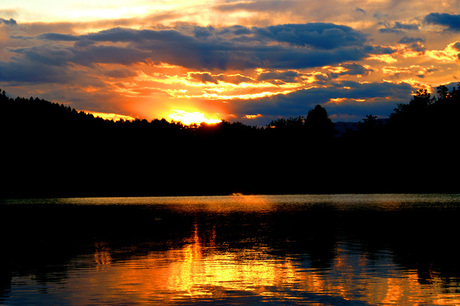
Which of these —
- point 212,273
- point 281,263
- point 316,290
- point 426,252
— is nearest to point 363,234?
point 426,252

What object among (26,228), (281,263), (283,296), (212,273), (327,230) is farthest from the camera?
(26,228)

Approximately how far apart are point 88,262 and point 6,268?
15.6ft

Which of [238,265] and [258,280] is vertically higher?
[258,280]

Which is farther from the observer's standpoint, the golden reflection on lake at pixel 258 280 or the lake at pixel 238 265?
the lake at pixel 238 265

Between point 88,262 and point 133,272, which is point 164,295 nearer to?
point 133,272

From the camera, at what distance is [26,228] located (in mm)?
Result: 70688

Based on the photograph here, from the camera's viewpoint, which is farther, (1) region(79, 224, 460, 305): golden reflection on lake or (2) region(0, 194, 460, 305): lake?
(2) region(0, 194, 460, 305): lake

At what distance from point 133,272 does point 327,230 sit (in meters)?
30.2

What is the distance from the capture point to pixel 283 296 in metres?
26.8

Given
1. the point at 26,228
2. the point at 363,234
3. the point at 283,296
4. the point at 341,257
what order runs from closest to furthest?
the point at 283,296 < the point at 341,257 < the point at 363,234 < the point at 26,228

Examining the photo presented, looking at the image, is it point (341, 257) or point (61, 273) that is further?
point (341, 257)

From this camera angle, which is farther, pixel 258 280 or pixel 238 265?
pixel 238 265

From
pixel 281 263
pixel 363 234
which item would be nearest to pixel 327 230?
pixel 363 234

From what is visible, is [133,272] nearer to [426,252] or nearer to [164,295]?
[164,295]
